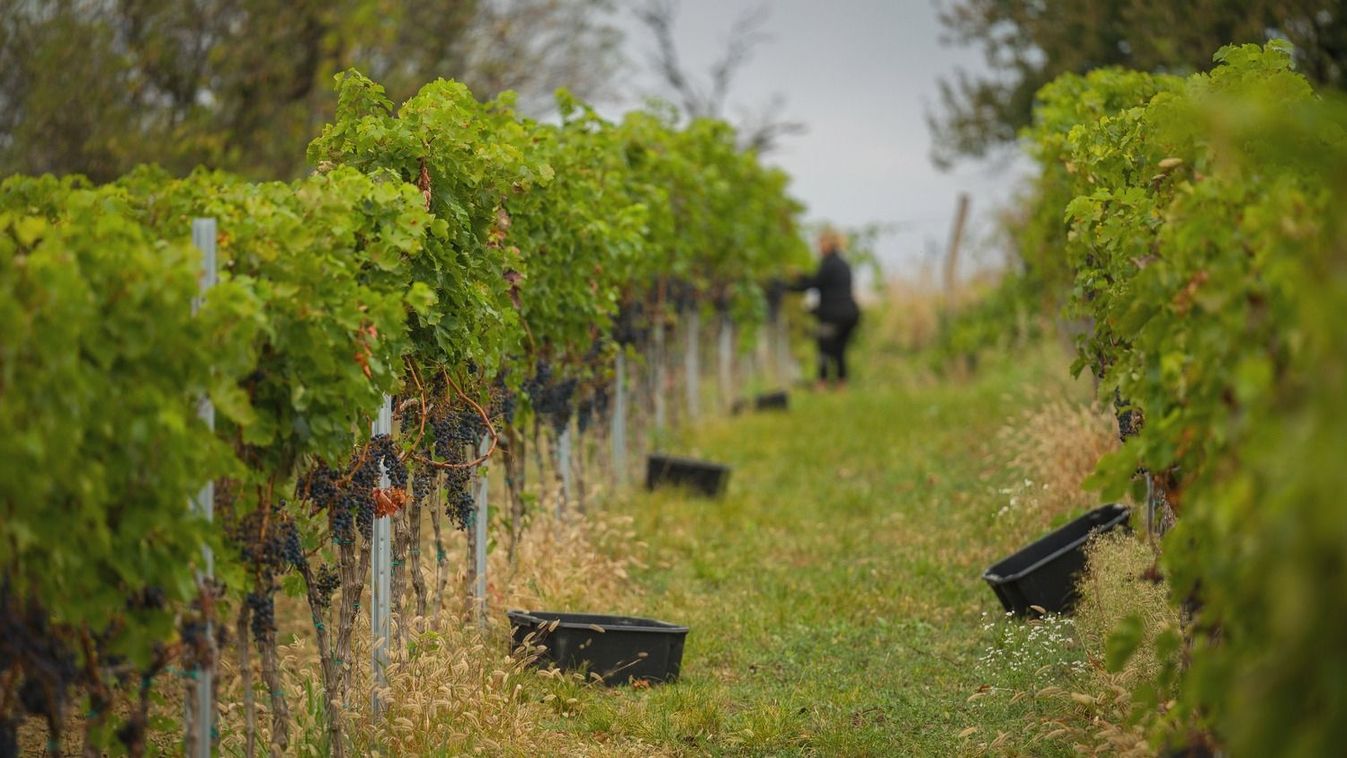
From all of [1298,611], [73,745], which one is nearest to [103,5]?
[73,745]

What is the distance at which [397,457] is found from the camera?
15.8 feet

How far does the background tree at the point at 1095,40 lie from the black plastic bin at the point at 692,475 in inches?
164

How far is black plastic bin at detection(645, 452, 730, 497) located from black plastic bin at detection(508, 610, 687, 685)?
382cm

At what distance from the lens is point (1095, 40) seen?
14.3 m

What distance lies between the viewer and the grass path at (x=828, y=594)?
526 cm

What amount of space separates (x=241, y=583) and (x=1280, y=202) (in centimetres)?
274

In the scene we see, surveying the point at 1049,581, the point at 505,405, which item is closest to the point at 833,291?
the point at 1049,581

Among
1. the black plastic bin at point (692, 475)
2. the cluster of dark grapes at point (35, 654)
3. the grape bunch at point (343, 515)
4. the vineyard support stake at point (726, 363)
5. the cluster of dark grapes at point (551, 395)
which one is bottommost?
the cluster of dark grapes at point (35, 654)

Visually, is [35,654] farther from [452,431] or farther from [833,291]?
[833,291]

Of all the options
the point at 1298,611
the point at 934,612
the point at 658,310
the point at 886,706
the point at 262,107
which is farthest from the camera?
the point at 262,107

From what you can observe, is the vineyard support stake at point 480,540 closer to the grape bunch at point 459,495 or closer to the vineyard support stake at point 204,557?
the grape bunch at point 459,495

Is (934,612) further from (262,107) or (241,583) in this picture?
(262,107)

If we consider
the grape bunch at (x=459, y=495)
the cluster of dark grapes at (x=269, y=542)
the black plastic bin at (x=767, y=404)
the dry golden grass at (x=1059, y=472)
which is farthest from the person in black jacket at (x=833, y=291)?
the cluster of dark grapes at (x=269, y=542)

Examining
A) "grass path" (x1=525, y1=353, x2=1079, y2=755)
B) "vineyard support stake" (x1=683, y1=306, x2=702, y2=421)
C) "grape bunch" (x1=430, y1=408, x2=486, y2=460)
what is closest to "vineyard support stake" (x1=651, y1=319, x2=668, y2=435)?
"grass path" (x1=525, y1=353, x2=1079, y2=755)
